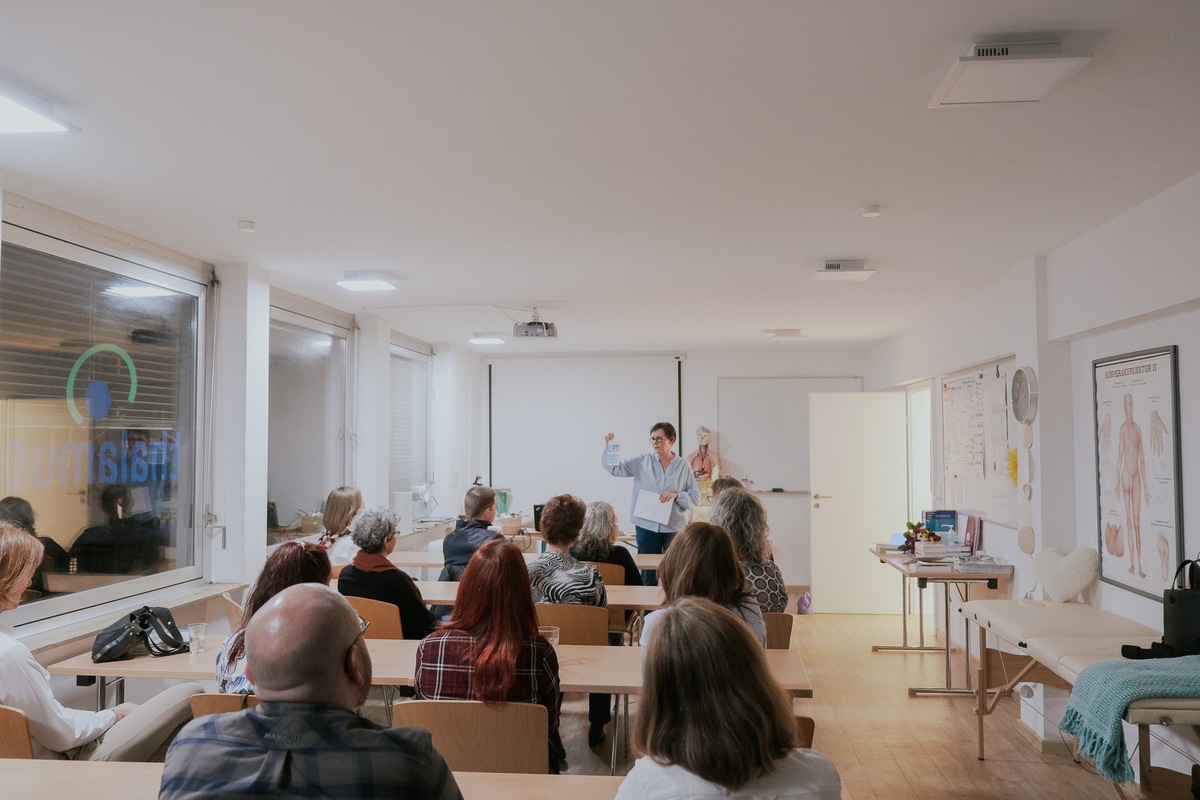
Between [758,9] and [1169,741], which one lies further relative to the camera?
[1169,741]

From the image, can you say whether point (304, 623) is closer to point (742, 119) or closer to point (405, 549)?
point (742, 119)

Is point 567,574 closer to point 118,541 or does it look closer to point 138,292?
point 118,541

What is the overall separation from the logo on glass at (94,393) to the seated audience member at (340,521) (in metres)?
1.33

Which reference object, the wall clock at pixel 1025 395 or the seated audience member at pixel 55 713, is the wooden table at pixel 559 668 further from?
the wall clock at pixel 1025 395

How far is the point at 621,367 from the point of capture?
32.0ft

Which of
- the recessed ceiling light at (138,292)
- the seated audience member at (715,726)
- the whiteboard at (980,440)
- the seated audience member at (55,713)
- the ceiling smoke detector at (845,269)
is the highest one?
the ceiling smoke detector at (845,269)

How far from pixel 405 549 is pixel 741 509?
15.0 feet

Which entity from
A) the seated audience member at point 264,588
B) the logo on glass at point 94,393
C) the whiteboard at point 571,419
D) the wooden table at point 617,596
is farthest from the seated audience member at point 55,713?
the whiteboard at point 571,419

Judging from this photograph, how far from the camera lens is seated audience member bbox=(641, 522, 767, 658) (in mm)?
2766

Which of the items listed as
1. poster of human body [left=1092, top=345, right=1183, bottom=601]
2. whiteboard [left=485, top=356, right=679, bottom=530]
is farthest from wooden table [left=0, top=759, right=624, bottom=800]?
whiteboard [left=485, top=356, right=679, bottom=530]

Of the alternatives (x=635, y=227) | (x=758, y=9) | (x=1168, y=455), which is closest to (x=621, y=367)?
(x=635, y=227)

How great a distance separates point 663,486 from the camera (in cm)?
661

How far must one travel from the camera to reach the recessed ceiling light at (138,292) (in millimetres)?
4296

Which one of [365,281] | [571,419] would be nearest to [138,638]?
[365,281]
